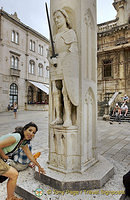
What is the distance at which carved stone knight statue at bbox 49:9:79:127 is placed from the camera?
7.01 feet

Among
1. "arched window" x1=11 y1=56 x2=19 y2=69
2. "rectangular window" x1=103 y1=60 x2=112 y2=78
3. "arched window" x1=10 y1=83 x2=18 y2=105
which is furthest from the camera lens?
"arched window" x1=11 y1=56 x2=19 y2=69

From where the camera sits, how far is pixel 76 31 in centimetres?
223

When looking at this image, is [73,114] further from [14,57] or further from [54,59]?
[14,57]

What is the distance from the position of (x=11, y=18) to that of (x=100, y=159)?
76.3 ft

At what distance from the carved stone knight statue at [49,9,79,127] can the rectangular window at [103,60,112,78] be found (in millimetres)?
15798

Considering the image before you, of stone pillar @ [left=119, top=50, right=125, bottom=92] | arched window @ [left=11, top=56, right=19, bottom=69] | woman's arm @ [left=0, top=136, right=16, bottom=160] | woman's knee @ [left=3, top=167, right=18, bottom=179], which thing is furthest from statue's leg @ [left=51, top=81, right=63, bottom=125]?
arched window @ [left=11, top=56, right=19, bottom=69]

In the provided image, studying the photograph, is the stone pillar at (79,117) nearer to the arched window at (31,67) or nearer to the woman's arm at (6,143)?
the woman's arm at (6,143)

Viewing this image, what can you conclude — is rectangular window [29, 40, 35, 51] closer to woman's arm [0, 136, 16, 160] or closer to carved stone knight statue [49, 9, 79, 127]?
carved stone knight statue [49, 9, 79, 127]

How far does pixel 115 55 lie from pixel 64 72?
1639 centimetres

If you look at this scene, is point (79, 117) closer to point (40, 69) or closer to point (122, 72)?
point (122, 72)

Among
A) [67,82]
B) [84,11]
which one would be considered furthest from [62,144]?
[84,11]

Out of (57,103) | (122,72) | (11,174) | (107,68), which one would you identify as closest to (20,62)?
(107,68)

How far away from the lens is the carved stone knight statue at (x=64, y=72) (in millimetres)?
2137

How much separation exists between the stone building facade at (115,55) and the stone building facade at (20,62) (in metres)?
10.4
